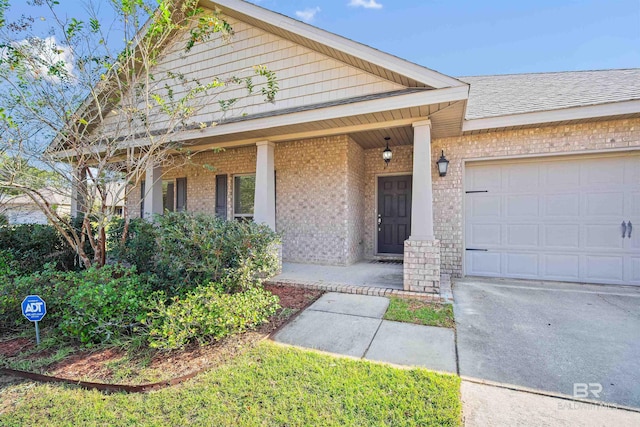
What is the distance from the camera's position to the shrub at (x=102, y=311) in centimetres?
284

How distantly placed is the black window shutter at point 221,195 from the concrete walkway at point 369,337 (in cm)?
447

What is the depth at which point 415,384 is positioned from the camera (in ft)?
7.19

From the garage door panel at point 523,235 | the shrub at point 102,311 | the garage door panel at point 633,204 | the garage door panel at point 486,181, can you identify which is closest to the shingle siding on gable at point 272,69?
the garage door panel at point 486,181

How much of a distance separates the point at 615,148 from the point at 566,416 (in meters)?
5.00

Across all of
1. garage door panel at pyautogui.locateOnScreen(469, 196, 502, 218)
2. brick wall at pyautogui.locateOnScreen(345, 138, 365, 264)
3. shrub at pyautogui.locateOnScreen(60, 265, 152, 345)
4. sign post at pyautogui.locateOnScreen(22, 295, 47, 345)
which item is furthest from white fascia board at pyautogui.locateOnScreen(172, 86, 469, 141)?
sign post at pyautogui.locateOnScreen(22, 295, 47, 345)

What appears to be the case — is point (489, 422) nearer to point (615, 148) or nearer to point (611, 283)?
point (611, 283)

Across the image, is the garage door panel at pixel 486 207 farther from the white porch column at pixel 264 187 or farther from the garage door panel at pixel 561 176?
the white porch column at pixel 264 187

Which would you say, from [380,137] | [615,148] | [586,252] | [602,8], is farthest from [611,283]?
[602,8]

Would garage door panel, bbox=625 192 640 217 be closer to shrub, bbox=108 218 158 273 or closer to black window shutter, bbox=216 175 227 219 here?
shrub, bbox=108 218 158 273

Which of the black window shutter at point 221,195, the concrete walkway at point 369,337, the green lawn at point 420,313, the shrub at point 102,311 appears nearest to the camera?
the concrete walkway at point 369,337

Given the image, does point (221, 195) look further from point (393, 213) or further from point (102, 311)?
point (102, 311)

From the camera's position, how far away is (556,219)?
5.16 metres

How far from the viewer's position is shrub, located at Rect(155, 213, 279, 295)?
3.45m

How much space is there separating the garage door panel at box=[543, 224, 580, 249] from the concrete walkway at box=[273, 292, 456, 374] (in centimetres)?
357
